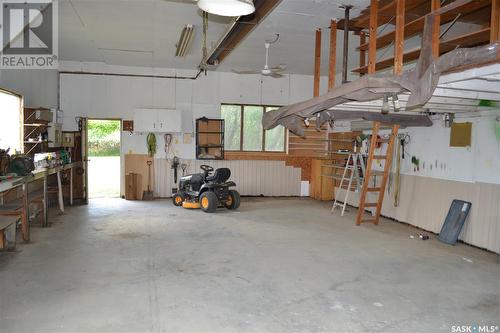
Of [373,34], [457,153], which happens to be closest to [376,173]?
[457,153]

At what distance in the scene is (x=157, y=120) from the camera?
973cm

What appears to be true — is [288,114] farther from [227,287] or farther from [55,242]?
[55,242]

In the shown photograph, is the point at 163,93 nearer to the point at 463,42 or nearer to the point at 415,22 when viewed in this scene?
the point at 415,22

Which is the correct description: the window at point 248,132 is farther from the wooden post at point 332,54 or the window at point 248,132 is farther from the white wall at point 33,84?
the wooden post at point 332,54

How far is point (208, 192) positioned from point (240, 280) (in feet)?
13.4

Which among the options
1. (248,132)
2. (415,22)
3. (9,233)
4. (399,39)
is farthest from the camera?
(248,132)

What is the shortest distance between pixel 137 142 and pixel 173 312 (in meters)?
7.30

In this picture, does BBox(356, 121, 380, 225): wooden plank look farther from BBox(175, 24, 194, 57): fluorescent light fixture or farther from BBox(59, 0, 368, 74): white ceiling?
BBox(175, 24, 194, 57): fluorescent light fixture

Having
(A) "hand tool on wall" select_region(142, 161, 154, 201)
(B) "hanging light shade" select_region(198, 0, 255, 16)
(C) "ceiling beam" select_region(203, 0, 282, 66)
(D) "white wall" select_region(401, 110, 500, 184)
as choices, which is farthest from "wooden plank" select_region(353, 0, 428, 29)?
(A) "hand tool on wall" select_region(142, 161, 154, 201)

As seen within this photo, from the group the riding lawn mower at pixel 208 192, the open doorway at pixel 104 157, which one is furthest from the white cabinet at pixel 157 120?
the open doorway at pixel 104 157

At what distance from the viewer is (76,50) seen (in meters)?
8.50

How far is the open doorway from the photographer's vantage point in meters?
13.1

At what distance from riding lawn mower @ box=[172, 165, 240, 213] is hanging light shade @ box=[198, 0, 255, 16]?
503 centimetres

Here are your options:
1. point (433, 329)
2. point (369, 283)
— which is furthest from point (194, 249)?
point (433, 329)
